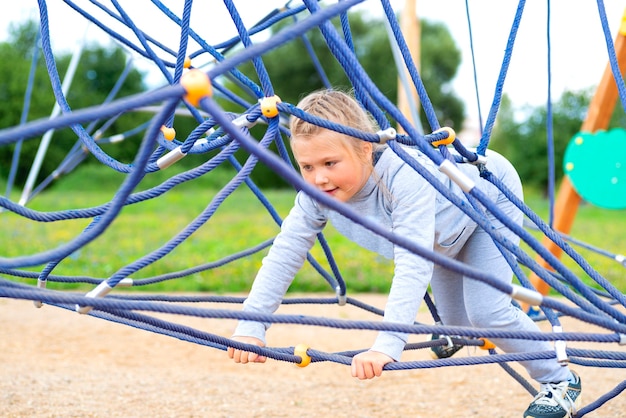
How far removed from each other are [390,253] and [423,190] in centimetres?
23

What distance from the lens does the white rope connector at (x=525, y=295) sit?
1.21m

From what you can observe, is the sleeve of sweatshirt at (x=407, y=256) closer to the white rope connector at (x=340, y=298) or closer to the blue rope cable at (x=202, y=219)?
the blue rope cable at (x=202, y=219)

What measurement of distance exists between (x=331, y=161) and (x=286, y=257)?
32 cm

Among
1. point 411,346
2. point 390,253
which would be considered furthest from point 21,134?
point 411,346

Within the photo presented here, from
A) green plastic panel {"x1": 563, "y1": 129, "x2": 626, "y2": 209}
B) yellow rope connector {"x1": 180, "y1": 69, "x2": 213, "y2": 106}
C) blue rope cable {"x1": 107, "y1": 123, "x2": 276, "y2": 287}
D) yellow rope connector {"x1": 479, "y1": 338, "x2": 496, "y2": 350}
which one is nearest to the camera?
yellow rope connector {"x1": 180, "y1": 69, "x2": 213, "y2": 106}

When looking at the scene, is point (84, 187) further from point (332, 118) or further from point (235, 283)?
point (332, 118)

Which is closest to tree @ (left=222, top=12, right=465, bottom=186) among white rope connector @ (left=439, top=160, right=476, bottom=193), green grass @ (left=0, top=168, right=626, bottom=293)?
green grass @ (left=0, top=168, right=626, bottom=293)

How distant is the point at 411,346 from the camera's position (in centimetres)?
195

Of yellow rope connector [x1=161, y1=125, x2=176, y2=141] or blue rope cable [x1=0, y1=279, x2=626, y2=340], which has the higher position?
yellow rope connector [x1=161, y1=125, x2=176, y2=141]

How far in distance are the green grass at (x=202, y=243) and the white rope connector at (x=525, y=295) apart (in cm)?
241

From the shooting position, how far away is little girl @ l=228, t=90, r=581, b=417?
157 cm

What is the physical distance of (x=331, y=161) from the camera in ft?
5.24

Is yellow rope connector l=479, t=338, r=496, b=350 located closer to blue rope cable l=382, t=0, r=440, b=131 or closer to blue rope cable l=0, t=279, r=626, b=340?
blue rope cable l=0, t=279, r=626, b=340

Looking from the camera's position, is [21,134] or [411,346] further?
[411,346]
